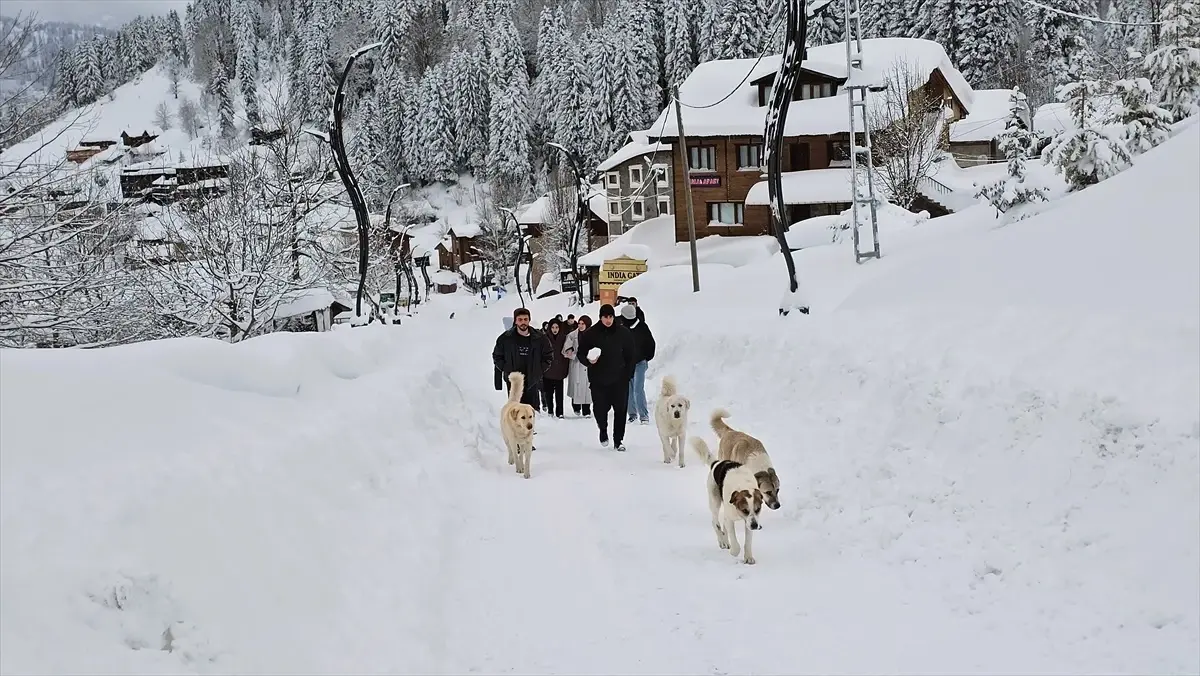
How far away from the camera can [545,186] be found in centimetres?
8969

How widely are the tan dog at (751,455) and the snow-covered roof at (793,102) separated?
3177 cm

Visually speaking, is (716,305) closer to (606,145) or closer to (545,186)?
(606,145)

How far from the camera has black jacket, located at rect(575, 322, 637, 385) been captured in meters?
10.8

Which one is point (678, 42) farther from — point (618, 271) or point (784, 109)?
point (784, 109)

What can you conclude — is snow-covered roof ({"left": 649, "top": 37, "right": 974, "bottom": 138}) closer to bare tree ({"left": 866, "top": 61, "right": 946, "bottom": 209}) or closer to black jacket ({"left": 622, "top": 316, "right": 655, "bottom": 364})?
bare tree ({"left": 866, "top": 61, "right": 946, "bottom": 209})

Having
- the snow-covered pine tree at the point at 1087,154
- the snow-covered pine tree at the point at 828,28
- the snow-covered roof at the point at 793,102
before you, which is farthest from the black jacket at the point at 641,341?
the snow-covered pine tree at the point at 828,28

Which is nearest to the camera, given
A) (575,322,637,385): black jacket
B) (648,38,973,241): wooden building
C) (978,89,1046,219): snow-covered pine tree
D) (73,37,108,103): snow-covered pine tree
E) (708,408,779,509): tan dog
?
(708,408,779,509): tan dog

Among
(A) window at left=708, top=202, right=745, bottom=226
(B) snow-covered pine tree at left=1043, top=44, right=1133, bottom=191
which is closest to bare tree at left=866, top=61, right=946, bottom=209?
(A) window at left=708, top=202, right=745, bottom=226

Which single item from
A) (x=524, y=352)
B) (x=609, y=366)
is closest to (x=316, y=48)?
(x=524, y=352)

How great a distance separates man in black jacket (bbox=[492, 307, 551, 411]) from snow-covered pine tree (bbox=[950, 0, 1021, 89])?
56.5 metres

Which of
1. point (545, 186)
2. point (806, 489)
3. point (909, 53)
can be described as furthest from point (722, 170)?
point (545, 186)

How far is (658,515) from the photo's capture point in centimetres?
811

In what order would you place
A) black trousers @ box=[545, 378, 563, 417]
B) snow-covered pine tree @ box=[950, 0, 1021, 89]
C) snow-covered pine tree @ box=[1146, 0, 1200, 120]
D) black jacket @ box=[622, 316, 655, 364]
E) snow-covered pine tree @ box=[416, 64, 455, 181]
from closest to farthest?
black jacket @ box=[622, 316, 655, 364] < black trousers @ box=[545, 378, 563, 417] < snow-covered pine tree @ box=[1146, 0, 1200, 120] < snow-covered pine tree @ box=[950, 0, 1021, 89] < snow-covered pine tree @ box=[416, 64, 455, 181]

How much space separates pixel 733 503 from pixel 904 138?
1255 inches
